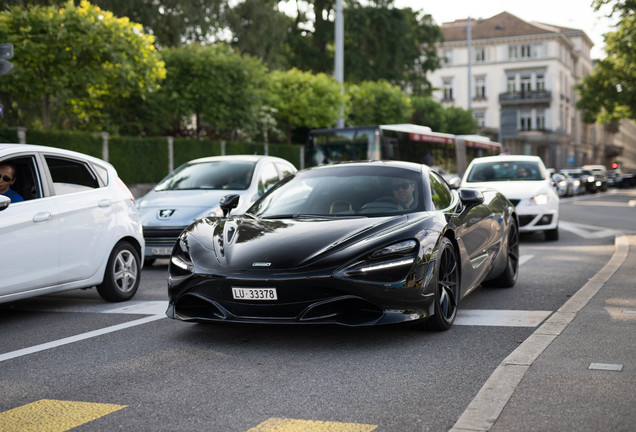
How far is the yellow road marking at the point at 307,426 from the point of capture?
13.2 feet

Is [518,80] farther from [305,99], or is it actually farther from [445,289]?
[445,289]

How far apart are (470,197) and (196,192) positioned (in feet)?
18.7

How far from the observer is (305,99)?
3456 centimetres

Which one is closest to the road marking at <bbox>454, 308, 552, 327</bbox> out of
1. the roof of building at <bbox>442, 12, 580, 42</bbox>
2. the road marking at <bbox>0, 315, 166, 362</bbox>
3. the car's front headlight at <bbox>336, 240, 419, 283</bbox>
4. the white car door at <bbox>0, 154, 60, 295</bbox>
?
the car's front headlight at <bbox>336, 240, 419, 283</bbox>

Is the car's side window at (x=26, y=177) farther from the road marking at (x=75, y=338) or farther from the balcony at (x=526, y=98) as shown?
the balcony at (x=526, y=98)

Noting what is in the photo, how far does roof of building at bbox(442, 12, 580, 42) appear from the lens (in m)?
90.4

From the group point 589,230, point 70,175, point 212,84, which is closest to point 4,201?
point 70,175

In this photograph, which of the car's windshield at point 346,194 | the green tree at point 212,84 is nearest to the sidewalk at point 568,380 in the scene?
the car's windshield at point 346,194

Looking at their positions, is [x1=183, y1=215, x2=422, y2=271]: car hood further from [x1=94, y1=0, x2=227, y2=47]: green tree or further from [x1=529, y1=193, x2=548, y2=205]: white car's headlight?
[x1=94, y1=0, x2=227, y2=47]: green tree

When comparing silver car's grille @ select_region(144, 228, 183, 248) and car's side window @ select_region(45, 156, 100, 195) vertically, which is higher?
car's side window @ select_region(45, 156, 100, 195)

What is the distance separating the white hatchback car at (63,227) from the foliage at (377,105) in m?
34.3

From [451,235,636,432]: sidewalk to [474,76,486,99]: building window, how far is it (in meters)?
87.7

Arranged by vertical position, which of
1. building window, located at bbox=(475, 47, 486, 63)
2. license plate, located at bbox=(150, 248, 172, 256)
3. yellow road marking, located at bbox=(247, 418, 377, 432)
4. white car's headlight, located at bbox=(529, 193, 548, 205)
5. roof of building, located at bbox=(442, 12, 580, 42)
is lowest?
yellow road marking, located at bbox=(247, 418, 377, 432)

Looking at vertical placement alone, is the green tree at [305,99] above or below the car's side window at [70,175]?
above
